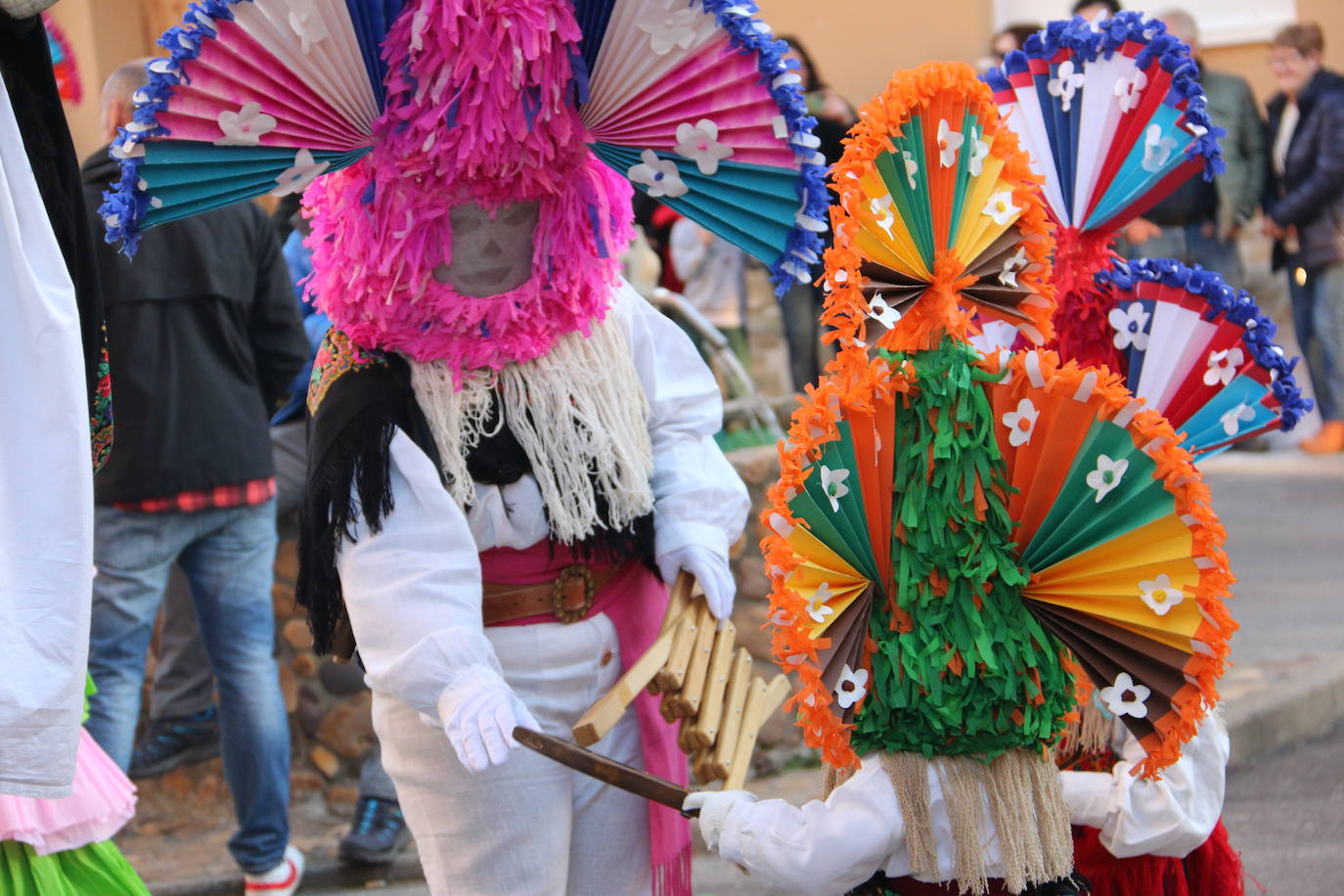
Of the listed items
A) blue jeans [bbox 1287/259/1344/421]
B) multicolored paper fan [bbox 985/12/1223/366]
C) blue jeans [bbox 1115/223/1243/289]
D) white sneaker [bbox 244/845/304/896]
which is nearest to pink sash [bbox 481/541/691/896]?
multicolored paper fan [bbox 985/12/1223/366]

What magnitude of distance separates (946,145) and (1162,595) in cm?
64

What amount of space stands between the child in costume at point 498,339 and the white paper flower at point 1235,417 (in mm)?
770

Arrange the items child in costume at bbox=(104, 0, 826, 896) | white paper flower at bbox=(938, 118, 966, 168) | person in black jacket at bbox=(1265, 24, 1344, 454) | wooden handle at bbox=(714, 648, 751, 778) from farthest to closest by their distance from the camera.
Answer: person in black jacket at bbox=(1265, 24, 1344, 454) < wooden handle at bbox=(714, 648, 751, 778) < child in costume at bbox=(104, 0, 826, 896) < white paper flower at bbox=(938, 118, 966, 168)

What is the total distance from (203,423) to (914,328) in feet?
7.39

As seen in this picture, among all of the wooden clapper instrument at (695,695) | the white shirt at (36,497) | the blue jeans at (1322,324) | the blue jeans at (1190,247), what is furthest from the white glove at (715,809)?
the blue jeans at (1322,324)

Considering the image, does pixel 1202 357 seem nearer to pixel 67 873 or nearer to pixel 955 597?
pixel 955 597

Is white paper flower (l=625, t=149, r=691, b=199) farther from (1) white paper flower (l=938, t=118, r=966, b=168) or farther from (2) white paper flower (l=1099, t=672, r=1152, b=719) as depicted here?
(2) white paper flower (l=1099, t=672, r=1152, b=719)

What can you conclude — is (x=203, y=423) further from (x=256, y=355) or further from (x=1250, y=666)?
(x=1250, y=666)

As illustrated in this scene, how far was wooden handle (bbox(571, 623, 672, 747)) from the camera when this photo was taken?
2.31 metres

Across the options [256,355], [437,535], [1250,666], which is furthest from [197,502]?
[1250,666]

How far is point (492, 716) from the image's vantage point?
232 cm

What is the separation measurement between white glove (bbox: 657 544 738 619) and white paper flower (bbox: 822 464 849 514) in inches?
23.5

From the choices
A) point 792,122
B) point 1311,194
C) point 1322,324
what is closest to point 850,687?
point 792,122

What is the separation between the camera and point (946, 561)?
207 centimetres
